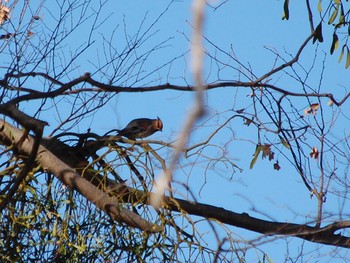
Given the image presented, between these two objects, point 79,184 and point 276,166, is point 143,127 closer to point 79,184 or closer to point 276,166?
point 276,166

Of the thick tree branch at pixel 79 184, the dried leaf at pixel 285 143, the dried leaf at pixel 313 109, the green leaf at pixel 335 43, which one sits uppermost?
the green leaf at pixel 335 43

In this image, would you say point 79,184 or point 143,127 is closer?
point 79,184

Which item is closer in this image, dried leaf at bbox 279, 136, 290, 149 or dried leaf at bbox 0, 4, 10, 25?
dried leaf at bbox 279, 136, 290, 149

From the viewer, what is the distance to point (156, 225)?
6.54ft

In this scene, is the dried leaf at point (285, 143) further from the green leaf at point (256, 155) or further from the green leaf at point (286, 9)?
the green leaf at point (286, 9)

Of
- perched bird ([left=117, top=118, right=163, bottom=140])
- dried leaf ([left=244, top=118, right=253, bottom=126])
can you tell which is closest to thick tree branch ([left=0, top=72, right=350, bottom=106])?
dried leaf ([left=244, top=118, right=253, bottom=126])

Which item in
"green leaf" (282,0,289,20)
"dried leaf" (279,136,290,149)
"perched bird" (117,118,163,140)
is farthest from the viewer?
"perched bird" (117,118,163,140)

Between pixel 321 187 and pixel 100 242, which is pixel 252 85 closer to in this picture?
pixel 321 187

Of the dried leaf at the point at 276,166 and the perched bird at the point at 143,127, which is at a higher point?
the perched bird at the point at 143,127

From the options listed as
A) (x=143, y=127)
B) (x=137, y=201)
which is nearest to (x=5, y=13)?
(x=143, y=127)

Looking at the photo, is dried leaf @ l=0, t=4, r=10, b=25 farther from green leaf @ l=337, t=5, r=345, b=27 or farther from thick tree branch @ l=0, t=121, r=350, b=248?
green leaf @ l=337, t=5, r=345, b=27

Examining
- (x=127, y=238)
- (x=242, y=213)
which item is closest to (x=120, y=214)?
(x=127, y=238)

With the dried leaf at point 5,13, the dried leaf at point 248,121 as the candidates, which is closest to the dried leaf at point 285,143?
the dried leaf at point 248,121

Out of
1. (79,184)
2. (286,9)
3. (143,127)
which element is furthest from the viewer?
(143,127)
